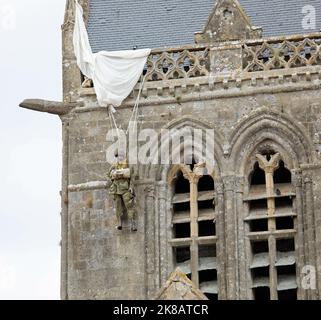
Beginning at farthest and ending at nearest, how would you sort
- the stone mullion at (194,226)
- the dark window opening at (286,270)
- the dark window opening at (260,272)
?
1. the stone mullion at (194,226)
2. the dark window opening at (260,272)
3. the dark window opening at (286,270)

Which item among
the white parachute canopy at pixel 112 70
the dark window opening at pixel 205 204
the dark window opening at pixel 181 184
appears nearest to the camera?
the dark window opening at pixel 205 204

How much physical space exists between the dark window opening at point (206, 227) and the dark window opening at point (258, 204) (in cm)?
77

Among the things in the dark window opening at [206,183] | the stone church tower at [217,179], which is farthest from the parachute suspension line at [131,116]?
the dark window opening at [206,183]

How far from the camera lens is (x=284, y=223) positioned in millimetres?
48312

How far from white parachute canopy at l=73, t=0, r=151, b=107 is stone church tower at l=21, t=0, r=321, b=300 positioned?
0.18 m

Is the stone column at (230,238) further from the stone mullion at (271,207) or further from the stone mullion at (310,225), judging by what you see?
the stone mullion at (310,225)

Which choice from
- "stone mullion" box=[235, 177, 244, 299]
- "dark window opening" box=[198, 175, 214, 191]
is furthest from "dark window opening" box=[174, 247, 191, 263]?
"dark window opening" box=[198, 175, 214, 191]

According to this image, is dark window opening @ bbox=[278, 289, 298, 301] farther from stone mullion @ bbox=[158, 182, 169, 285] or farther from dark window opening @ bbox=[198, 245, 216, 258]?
stone mullion @ bbox=[158, 182, 169, 285]

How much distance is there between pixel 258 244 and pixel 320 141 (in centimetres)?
213

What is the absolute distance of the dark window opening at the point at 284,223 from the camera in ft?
158

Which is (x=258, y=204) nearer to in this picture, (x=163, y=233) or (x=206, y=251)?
(x=206, y=251)

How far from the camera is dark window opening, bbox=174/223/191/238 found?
48.6 m
